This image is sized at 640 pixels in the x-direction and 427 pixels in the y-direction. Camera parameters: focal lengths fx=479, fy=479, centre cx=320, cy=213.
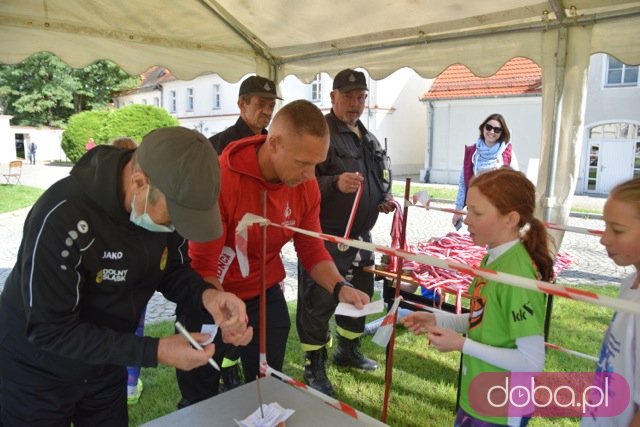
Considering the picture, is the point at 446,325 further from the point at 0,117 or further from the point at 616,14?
the point at 0,117

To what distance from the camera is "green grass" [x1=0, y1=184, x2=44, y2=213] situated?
45.7 feet

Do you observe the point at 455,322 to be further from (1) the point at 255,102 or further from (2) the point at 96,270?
(1) the point at 255,102

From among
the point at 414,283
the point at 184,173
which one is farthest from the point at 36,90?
the point at 184,173

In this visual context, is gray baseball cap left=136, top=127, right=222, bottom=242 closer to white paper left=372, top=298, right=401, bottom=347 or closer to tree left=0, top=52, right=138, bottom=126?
white paper left=372, top=298, right=401, bottom=347

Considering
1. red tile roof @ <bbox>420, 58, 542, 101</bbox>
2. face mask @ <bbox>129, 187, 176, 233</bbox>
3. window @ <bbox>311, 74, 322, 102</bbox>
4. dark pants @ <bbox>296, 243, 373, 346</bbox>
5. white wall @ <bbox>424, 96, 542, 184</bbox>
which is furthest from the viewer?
window @ <bbox>311, 74, 322, 102</bbox>

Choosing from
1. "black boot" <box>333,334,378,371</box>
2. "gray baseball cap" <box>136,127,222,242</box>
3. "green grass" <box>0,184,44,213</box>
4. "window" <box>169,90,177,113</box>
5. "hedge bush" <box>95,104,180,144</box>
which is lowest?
"black boot" <box>333,334,378,371</box>

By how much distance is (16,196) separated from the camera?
1583 centimetres

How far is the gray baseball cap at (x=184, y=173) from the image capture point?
133 centimetres

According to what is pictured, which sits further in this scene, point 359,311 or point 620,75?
point 620,75

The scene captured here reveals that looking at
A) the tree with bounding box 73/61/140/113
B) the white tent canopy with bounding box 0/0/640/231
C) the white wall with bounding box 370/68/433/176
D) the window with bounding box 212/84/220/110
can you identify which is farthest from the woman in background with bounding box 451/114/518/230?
the tree with bounding box 73/61/140/113

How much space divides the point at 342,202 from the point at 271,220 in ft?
4.40

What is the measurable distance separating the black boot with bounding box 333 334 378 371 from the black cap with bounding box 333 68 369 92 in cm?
204

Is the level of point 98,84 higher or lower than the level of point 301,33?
higher

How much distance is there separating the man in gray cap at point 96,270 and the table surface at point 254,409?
26cm
